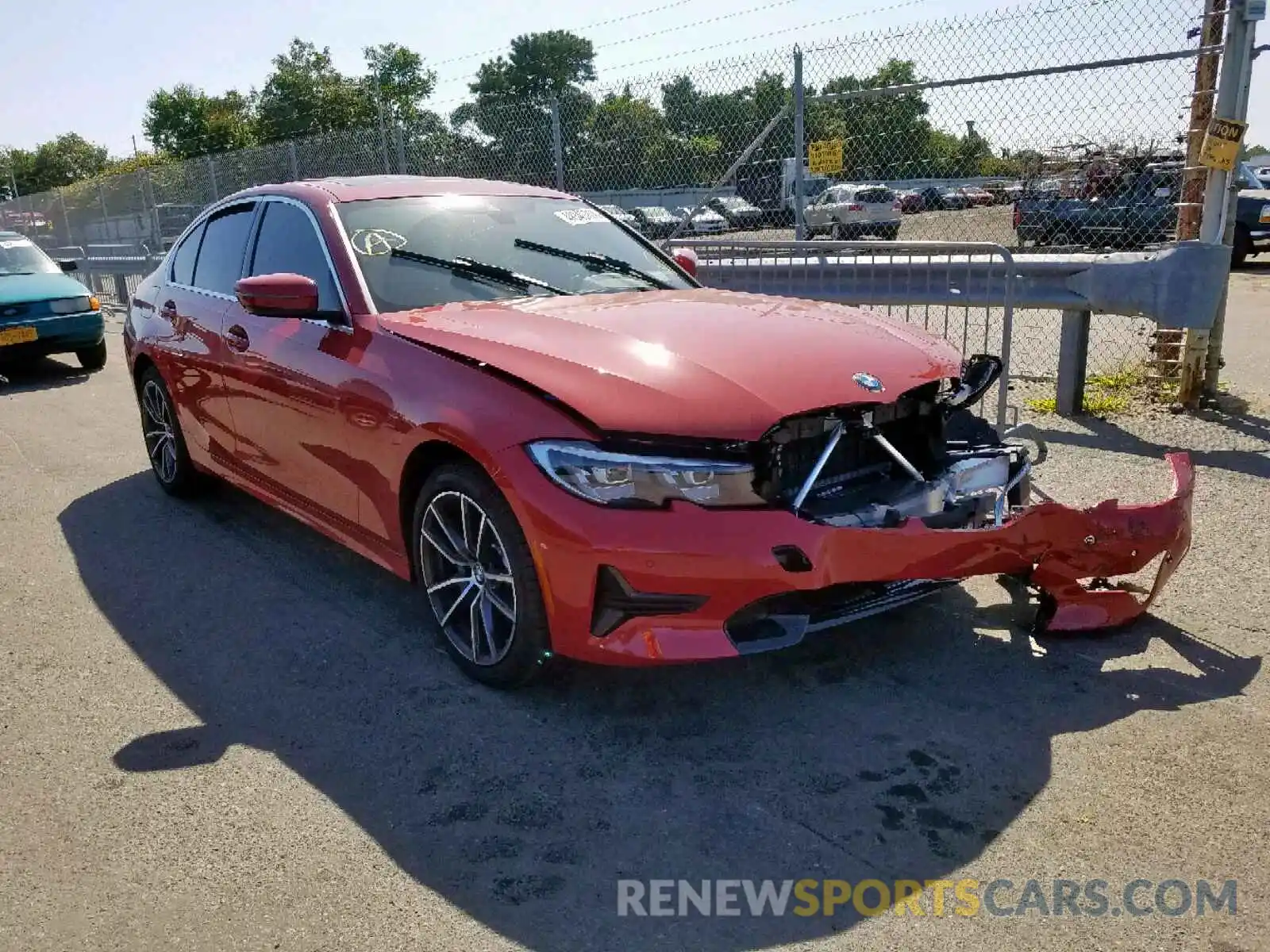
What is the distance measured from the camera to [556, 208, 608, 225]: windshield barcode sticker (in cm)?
493

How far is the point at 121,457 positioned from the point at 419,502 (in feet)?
14.8

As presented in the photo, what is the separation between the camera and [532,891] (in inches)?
101

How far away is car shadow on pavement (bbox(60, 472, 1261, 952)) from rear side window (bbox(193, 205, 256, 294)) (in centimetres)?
159

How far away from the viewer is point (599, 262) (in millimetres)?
4680

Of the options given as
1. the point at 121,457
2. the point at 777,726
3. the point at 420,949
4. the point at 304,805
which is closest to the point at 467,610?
the point at 304,805

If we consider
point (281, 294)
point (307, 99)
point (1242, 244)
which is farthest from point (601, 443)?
point (307, 99)

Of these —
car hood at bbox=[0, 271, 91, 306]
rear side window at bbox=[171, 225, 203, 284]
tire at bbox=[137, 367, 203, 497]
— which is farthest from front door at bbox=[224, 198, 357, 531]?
car hood at bbox=[0, 271, 91, 306]

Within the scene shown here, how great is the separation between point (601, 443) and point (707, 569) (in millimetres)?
474

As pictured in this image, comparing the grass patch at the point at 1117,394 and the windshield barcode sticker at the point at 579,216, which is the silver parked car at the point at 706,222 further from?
the windshield barcode sticker at the point at 579,216

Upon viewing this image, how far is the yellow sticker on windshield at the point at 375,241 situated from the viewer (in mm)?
4227

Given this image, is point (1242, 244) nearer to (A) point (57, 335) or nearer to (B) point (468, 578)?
(A) point (57, 335)

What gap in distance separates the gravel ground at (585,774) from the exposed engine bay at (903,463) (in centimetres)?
57

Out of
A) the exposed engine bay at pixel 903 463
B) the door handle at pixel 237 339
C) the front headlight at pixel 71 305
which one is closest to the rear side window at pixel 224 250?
the door handle at pixel 237 339

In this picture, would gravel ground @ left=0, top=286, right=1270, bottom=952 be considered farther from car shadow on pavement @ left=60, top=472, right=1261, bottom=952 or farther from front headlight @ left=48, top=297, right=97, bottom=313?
front headlight @ left=48, top=297, right=97, bottom=313
